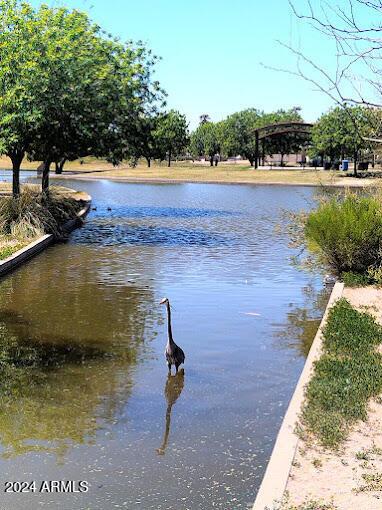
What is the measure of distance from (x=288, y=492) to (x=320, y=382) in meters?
2.69

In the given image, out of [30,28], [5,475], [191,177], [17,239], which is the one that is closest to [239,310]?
[5,475]

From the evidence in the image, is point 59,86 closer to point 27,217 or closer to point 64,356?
point 27,217

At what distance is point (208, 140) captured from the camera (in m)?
128

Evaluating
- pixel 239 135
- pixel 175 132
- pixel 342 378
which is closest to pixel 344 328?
pixel 342 378

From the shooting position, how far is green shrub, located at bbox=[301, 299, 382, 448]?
23.3 feet

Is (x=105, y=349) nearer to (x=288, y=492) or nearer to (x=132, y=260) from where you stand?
(x=288, y=492)

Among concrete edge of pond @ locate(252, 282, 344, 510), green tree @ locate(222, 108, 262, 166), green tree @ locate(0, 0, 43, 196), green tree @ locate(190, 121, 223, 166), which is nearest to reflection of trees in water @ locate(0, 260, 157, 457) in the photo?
concrete edge of pond @ locate(252, 282, 344, 510)

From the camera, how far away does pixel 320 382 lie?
8188 millimetres

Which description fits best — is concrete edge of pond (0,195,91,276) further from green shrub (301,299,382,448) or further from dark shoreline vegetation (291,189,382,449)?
green shrub (301,299,382,448)

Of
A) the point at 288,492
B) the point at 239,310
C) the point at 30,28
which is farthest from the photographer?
the point at 30,28

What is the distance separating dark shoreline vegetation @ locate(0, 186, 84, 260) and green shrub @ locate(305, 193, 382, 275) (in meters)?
8.03

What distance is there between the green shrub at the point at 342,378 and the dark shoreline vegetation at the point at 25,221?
35.0 ft

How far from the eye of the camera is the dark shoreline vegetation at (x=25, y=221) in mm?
20984

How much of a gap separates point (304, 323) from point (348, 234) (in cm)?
296
